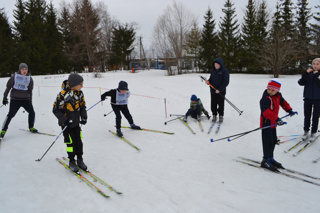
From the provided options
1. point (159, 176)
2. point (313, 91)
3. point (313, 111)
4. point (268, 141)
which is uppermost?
point (313, 91)

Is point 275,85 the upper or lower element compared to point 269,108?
upper

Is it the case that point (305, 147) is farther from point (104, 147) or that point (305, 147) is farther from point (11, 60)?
point (11, 60)

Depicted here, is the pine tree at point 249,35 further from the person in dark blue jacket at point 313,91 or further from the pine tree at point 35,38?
the pine tree at point 35,38

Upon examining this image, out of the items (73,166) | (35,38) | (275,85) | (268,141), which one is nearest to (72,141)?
(73,166)

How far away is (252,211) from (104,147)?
337 cm

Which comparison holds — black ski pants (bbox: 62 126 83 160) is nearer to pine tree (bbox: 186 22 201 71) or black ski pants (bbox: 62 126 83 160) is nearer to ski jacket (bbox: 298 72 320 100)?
ski jacket (bbox: 298 72 320 100)

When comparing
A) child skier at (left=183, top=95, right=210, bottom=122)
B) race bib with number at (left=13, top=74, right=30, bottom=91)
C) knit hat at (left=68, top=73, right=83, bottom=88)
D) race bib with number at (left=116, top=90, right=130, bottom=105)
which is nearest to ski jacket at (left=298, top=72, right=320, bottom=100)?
child skier at (left=183, top=95, right=210, bottom=122)

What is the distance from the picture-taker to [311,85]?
4.46 m

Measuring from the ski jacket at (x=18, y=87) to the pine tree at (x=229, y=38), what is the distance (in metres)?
26.3

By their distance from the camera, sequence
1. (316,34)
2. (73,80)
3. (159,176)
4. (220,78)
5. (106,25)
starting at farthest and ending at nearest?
(106,25) < (316,34) < (220,78) < (159,176) < (73,80)

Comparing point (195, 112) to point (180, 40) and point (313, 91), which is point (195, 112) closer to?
point (313, 91)

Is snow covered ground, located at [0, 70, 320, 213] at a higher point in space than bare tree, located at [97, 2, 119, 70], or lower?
lower

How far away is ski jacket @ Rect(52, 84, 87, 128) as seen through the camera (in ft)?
11.1

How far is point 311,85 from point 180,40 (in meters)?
26.4
